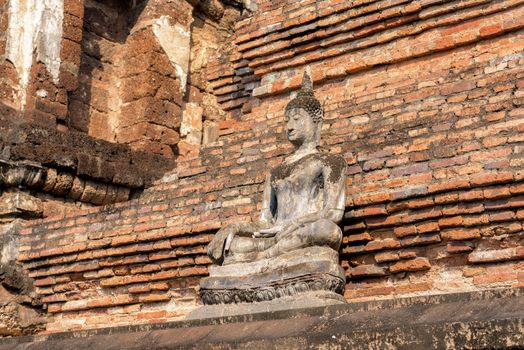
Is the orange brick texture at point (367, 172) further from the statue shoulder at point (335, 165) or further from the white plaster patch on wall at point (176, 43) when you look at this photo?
the white plaster patch on wall at point (176, 43)

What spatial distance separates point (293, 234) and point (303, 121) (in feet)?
4.21

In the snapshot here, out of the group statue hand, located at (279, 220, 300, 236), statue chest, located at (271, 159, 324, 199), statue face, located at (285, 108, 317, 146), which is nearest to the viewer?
statue hand, located at (279, 220, 300, 236)

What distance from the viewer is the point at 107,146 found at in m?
11.8

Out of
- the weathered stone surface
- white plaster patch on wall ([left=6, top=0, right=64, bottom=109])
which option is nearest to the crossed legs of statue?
the weathered stone surface

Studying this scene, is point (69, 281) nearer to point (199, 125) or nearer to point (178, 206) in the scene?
point (178, 206)

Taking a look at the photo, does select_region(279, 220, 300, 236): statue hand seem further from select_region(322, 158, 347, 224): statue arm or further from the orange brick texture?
the orange brick texture

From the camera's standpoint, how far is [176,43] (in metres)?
13.9

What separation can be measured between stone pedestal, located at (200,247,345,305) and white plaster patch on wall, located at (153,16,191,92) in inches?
275

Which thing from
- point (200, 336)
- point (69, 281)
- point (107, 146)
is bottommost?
point (200, 336)

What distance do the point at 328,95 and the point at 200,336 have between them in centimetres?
515

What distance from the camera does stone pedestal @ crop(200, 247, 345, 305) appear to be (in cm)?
671

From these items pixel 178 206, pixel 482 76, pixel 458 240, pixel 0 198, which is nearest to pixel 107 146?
pixel 0 198

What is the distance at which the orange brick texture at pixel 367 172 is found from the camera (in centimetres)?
725

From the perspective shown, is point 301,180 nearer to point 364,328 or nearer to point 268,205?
point 268,205
